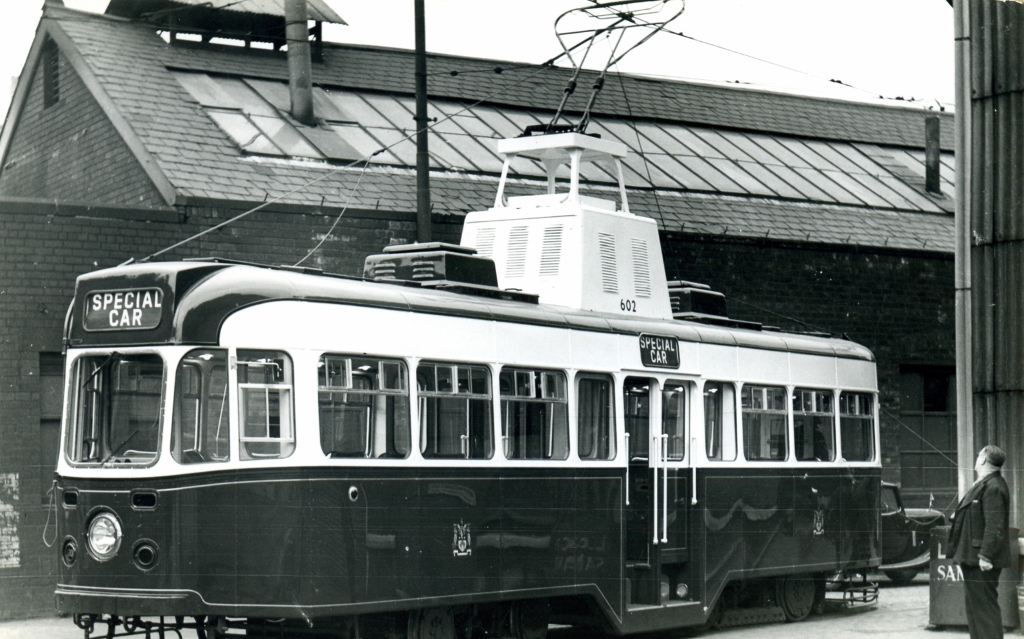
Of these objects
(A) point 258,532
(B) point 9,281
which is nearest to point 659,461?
(A) point 258,532

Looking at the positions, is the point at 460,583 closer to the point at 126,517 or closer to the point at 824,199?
the point at 126,517

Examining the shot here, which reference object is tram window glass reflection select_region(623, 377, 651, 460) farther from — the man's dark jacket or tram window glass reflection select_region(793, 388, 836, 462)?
the man's dark jacket

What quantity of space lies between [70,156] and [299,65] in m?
3.35

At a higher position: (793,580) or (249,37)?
(249,37)

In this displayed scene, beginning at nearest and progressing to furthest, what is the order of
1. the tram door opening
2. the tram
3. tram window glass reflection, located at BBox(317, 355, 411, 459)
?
the tram → tram window glass reflection, located at BBox(317, 355, 411, 459) → the tram door opening

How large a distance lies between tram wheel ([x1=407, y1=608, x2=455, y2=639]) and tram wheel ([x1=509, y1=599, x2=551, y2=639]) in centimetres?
73

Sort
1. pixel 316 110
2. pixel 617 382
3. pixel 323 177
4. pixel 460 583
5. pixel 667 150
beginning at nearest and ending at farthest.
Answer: pixel 460 583
pixel 617 382
pixel 323 177
pixel 316 110
pixel 667 150

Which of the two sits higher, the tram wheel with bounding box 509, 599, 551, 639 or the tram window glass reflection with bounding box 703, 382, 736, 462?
the tram window glass reflection with bounding box 703, 382, 736, 462

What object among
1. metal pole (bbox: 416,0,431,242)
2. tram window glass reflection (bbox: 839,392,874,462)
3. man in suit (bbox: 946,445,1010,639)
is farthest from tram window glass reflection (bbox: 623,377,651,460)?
metal pole (bbox: 416,0,431,242)

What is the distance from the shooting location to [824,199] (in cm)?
2628

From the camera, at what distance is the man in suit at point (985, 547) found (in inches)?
468

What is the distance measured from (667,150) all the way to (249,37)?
7269 millimetres

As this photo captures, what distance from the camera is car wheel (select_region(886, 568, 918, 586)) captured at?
21625 millimetres

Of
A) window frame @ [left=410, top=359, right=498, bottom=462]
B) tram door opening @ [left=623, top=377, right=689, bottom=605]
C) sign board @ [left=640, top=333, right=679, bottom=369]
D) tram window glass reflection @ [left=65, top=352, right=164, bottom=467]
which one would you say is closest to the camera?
tram window glass reflection @ [left=65, top=352, right=164, bottom=467]
